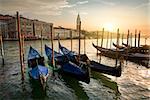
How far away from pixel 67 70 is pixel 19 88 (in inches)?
139

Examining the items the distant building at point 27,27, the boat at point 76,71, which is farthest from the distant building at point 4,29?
the boat at point 76,71

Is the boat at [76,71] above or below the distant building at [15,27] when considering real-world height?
below

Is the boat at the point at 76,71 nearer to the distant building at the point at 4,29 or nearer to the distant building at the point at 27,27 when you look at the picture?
the distant building at the point at 4,29

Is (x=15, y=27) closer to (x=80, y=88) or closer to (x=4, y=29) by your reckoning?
(x=4, y=29)

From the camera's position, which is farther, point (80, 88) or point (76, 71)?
point (76, 71)

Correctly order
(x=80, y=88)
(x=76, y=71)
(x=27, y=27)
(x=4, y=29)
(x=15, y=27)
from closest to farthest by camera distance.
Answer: (x=80, y=88), (x=76, y=71), (x=15, y=27), (x=4, y=29), (x=27, y=27)

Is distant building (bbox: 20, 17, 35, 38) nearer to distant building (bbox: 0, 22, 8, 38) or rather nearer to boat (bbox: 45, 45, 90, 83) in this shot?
distant building (bbox: 0, 22, 8, 38)

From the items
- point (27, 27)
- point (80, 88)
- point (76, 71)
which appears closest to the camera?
point (80, 88)

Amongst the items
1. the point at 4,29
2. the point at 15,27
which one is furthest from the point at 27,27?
the point at 4,29

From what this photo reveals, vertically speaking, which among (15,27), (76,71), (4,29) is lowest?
(76,71)

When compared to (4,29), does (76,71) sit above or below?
below

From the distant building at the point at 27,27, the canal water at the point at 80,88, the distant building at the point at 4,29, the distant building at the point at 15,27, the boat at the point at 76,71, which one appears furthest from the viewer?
the distant building at the point at 27,27

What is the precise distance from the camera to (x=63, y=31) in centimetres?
9112

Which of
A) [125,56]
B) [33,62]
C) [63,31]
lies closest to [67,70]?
[33,62]
